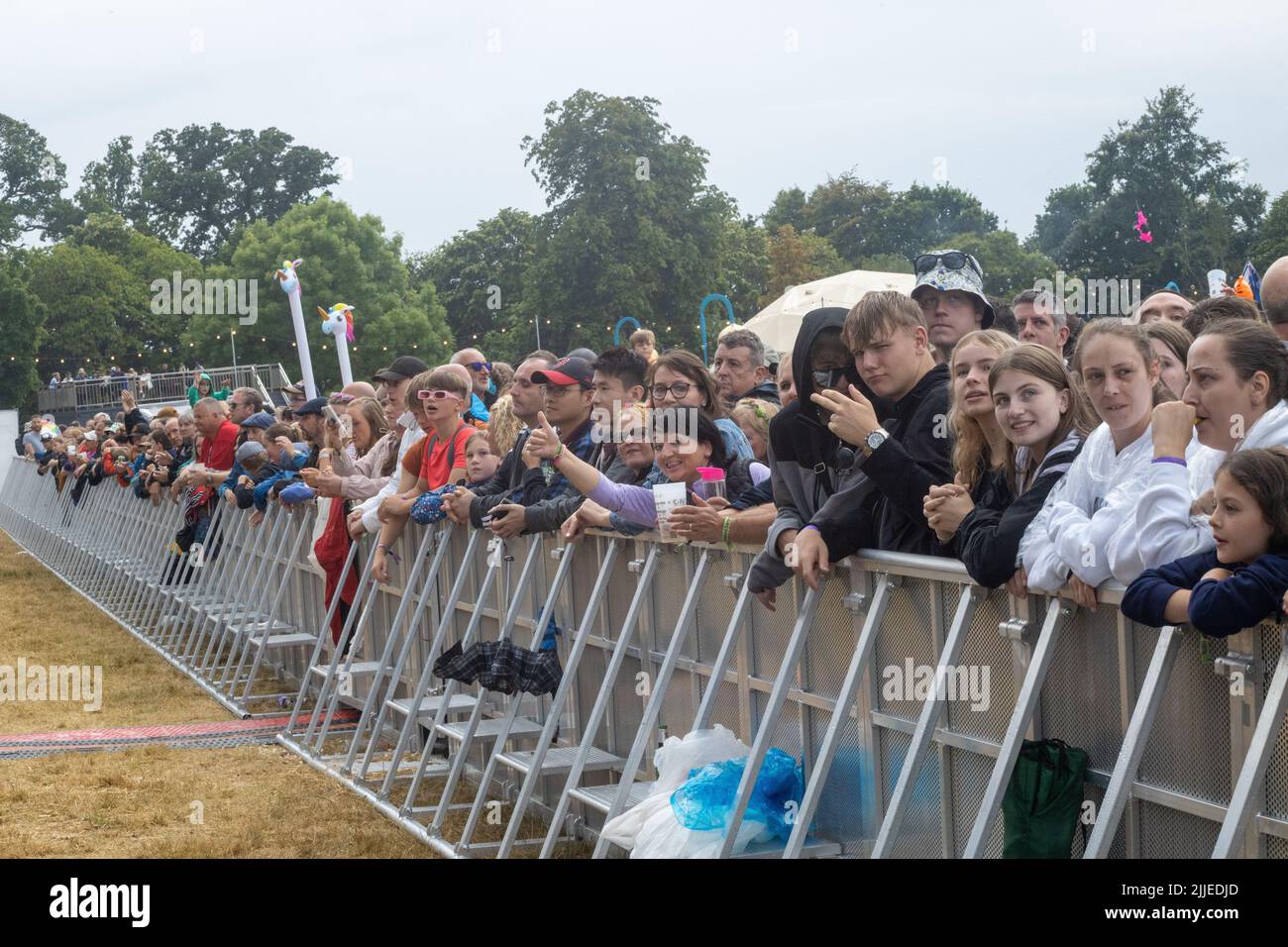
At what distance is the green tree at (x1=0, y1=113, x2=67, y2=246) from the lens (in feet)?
346

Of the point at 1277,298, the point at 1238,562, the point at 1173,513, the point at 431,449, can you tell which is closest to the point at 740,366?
the point at 431,449

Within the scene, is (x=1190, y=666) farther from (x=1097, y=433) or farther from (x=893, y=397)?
(x=893, y=397)

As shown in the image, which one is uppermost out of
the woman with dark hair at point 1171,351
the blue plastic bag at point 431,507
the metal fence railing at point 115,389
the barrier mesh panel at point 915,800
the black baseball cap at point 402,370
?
the woman with dark hair at point 1171,351

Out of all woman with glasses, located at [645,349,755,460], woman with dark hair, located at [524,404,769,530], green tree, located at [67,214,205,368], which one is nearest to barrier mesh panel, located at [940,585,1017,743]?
woman with dark hair, located at [524,404,769,530]

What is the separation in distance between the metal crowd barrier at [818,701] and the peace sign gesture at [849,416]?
1.15ft

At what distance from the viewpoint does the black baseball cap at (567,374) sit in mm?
7453

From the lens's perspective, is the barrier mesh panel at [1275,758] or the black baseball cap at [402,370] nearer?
the barrier mesh panel at [1275,758]

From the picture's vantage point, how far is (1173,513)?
3574mm

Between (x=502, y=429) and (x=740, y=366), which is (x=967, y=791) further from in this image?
(x=502, y=429)

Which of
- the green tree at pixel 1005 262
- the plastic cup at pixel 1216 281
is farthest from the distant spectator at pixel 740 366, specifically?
the green tree at pixel 1005 262

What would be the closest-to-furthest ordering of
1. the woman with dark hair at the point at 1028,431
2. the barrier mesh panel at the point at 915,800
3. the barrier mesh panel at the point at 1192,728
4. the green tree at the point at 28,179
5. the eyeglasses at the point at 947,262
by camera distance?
1. the barrier mesh panel at the point at 1192,728
2. the woman with dark hair at the point at 1028,431
3. the barrier mesh panel at the point at 915,800
4. the eyeglasses at the point at 947,262
5. the green tree at the point at 28,179

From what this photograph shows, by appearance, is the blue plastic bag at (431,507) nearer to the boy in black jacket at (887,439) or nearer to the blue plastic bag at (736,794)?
the blue plastic bag at (736,794)

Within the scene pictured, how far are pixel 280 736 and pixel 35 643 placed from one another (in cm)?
651
